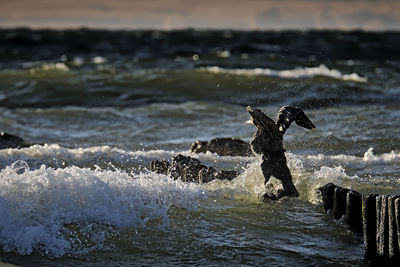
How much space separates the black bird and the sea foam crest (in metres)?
0.92

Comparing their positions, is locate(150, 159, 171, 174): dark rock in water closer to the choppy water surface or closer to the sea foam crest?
the choppy water surface

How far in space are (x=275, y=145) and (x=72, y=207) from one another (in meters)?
2.17

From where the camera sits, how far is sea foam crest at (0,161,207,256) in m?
5.36

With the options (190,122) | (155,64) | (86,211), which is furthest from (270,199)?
(155,64)

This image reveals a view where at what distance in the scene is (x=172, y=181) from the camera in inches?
259

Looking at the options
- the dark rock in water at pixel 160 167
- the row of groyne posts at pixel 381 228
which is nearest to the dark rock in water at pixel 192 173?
the dark rock in water at pixel 160 167

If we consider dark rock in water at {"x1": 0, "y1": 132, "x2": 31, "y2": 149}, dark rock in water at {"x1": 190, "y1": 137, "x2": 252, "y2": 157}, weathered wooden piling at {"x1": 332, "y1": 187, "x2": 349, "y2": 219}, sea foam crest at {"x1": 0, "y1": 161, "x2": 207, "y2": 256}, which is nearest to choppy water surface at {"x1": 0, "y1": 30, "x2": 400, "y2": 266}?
sea foam crest at {"x1": 0, "y1": 161, "x2": 207, "y2": 256}

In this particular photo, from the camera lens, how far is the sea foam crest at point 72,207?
536 centimetres

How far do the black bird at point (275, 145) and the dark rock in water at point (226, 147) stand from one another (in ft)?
8.61

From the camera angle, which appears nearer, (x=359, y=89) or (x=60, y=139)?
(x=60, y=139)

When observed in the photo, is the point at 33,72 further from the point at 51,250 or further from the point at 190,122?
the point at 51,250

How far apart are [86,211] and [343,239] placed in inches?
91.2

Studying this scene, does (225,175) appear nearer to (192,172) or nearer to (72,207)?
(192,172)

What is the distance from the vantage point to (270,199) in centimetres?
667
